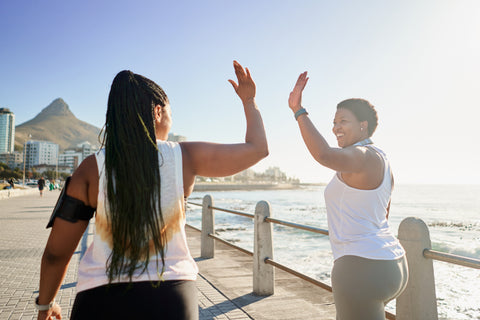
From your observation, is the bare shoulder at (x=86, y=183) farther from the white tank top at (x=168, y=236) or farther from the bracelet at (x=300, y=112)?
the bracelet at (x=300, y=112)

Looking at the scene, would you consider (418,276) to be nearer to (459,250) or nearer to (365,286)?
(365,286)

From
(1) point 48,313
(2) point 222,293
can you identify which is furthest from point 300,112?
(2) point 222,293

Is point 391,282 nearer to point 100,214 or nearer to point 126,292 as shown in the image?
point 126,292

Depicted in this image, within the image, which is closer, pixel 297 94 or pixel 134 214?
pixel 134 214

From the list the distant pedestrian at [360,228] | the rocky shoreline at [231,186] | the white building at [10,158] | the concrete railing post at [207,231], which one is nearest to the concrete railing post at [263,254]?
the concrete railing post at [207,231]

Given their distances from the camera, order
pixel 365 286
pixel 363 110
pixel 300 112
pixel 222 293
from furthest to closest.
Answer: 1. pixel 222 293
2. pixel 363 110
3. pixel 300 112
4. pixel 365 286

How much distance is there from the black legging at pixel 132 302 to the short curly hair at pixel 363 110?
1.51 meters

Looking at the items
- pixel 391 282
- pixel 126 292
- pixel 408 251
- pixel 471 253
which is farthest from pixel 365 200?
pixel 471 253

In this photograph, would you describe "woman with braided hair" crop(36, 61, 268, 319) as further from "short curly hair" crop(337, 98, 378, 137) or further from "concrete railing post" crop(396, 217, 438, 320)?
"concrete railing post" crop(396, 217, 438, 320)

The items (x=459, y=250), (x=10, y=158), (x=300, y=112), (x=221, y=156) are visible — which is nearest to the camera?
(x=221, y=156)

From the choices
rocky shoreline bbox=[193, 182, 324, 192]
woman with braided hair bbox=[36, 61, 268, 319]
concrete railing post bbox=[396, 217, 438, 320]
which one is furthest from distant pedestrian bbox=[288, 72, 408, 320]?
rocky shoreline bbox=[193, 182, 324, 192]

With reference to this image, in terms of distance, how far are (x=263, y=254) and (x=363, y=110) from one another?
319 cm

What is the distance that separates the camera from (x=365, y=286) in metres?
1.79

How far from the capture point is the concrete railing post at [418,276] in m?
2.63
